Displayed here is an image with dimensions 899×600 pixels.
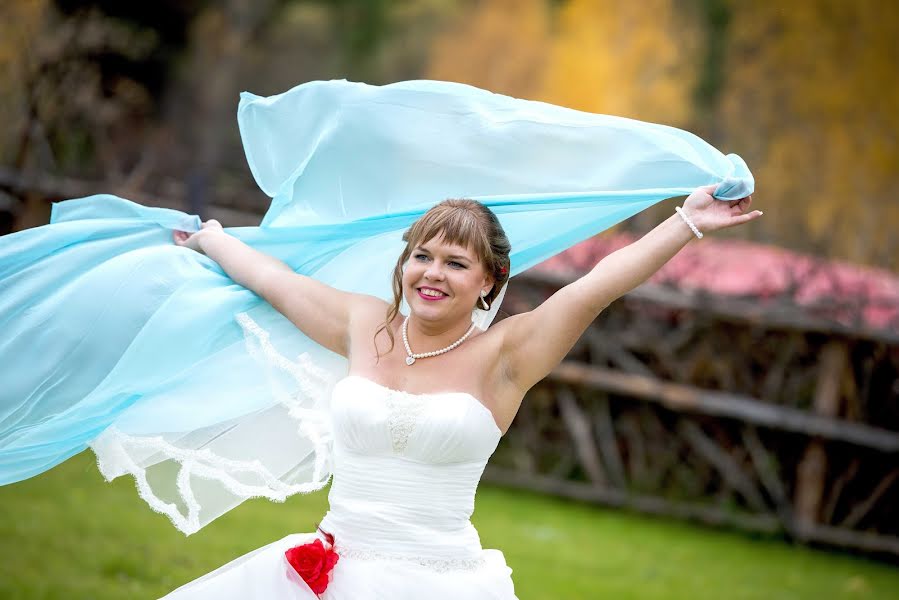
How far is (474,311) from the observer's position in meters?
3.81

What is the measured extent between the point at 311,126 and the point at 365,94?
27 cm

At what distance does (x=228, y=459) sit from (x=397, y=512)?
30.8 inches

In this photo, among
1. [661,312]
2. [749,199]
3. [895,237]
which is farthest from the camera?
[895,237]

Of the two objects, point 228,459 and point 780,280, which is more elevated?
point 228,459

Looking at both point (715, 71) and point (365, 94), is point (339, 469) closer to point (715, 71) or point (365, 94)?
point (365, 94)

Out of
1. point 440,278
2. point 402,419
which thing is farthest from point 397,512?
point 440,278

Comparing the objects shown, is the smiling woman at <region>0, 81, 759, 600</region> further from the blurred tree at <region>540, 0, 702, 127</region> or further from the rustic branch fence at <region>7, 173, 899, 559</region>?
the blurred tree at <region>540, 0, 702, 127</region>

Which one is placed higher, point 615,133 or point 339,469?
point 615,133

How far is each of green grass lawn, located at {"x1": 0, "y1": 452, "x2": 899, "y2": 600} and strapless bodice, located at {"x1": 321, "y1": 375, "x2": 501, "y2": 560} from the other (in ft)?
8.62

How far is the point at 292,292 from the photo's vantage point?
3854 mm

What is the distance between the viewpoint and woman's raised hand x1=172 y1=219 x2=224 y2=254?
413 centimetres

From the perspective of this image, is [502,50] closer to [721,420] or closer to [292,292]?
[721,420]

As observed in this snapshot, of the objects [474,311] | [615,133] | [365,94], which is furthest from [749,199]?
[365,94]

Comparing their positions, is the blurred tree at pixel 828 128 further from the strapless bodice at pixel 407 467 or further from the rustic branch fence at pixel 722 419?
the strapless bodice at pixel 407 467
